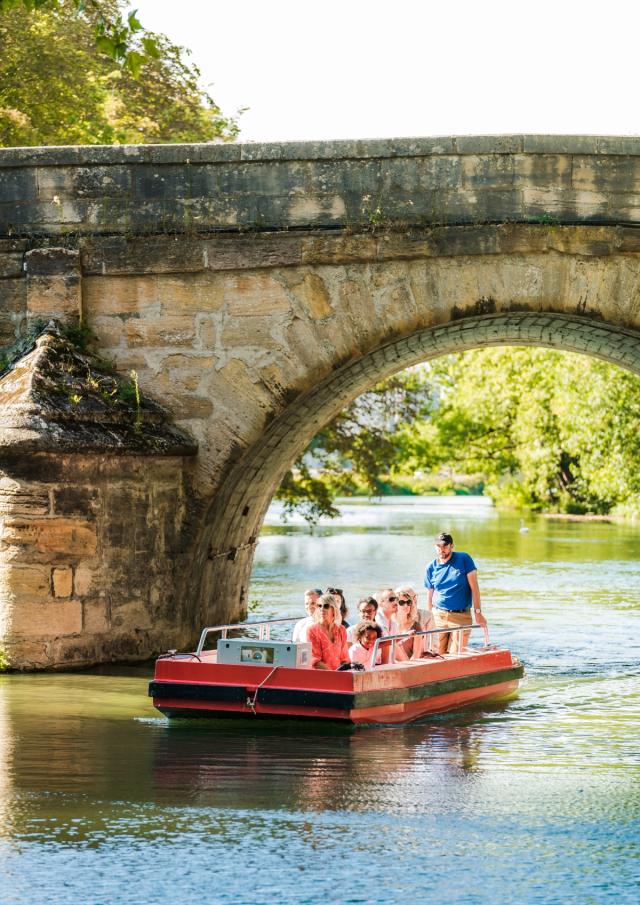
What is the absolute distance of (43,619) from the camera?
11.3m

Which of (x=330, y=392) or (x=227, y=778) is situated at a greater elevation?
(x=330, y=392)

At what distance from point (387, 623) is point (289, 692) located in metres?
1.87

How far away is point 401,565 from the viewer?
82.6 feet

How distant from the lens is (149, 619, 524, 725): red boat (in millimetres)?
9430

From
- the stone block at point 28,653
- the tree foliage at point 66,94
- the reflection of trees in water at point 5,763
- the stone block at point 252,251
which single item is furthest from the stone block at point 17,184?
the tree foliage at point 66,94

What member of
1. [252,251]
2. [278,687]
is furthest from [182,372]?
[278,687]

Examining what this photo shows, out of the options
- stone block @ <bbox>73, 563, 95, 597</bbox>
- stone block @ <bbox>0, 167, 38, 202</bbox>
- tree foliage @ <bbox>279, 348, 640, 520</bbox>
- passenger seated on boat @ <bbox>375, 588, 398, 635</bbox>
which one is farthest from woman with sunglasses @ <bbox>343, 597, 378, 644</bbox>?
tree foliage @ <bbox>279, 348, 640, 520</bbox>

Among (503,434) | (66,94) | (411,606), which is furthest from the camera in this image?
(503,434)

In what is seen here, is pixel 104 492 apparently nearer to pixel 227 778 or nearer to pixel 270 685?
pixel 270 685

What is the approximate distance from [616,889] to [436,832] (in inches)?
40.2

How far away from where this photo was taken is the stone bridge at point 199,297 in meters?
11.4

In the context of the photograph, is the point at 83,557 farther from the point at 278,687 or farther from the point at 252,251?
the point at 252,251

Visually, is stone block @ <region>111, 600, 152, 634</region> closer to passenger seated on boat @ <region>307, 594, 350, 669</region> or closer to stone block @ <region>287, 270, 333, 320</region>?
passenger seated on boat @ <region>307, 594, 350, 669</region>

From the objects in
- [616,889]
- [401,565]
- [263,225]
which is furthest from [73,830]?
[401,565]
